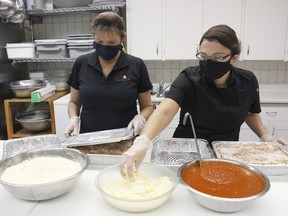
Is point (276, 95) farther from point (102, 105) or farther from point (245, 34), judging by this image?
point (102, 105)

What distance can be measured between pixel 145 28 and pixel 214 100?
5.59 ft

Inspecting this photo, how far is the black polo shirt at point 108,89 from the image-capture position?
1.67m

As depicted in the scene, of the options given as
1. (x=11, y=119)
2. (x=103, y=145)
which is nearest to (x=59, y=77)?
(x=11, y=119)

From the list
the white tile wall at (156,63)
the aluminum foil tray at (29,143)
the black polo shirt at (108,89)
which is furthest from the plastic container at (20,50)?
the aluminum foil tray at (29,143)

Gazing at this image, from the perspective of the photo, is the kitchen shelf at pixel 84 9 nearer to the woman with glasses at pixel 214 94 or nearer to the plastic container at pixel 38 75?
the plastic container at pixel 38 75

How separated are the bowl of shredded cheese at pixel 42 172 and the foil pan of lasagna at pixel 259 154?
65cm

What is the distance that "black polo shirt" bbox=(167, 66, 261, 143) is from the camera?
142cm

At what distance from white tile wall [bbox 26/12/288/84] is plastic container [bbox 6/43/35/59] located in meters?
0.50

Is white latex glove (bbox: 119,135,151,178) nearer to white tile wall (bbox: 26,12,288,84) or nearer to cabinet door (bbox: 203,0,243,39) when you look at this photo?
cabinet door (bbox: 203,0,243,39)

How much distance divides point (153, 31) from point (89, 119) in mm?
1515

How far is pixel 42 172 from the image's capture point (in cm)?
101

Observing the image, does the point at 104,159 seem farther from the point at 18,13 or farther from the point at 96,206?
the point at 18,13

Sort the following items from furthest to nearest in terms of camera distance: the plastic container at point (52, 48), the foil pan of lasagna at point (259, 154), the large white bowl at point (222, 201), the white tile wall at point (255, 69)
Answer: the white tile wall at point (255, 69), the plastic container at point (52, 48), the foil pan of lasagna at point (259, 154), the large white bowl at point (222, 201)

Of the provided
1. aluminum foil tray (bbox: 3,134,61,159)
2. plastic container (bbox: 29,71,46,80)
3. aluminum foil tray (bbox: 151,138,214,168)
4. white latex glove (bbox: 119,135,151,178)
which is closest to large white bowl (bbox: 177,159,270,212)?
white latex glove (bbox: 119,135,151,178)
